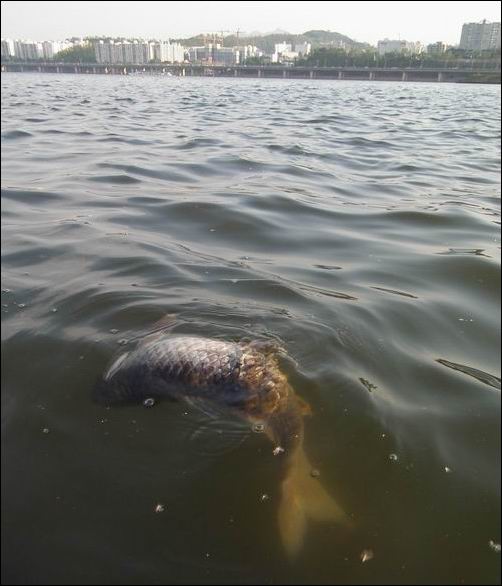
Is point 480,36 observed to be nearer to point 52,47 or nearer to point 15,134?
point 52,47

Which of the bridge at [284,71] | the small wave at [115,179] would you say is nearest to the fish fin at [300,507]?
the small wave at [115,179]

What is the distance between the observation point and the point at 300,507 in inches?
103

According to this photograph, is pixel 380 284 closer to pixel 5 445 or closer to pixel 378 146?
pixel 5 445

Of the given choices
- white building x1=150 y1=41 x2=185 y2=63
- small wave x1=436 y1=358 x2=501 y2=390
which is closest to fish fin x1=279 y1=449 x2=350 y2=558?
small wave x1=436 y1=358 x2=501 y2=390

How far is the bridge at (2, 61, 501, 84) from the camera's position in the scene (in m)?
104

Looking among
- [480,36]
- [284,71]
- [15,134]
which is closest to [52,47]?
[284,71]

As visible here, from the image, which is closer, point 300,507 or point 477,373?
point 300,507

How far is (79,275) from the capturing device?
16.7ft

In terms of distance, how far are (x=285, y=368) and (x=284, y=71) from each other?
5581 inches

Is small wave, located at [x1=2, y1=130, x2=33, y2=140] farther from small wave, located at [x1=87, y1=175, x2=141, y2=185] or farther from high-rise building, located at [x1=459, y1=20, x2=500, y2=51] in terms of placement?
high-rise building, located at [x1=459, y1=20, x2=500, y2=51]

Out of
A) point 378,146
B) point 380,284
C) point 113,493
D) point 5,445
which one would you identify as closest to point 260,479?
point 113,493

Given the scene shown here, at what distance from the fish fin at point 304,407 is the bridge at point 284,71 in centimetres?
10600

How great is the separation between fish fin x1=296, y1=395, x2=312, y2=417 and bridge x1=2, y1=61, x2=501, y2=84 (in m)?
106

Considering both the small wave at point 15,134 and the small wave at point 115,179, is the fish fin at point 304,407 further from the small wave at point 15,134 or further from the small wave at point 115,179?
the small wave at point 15,134
